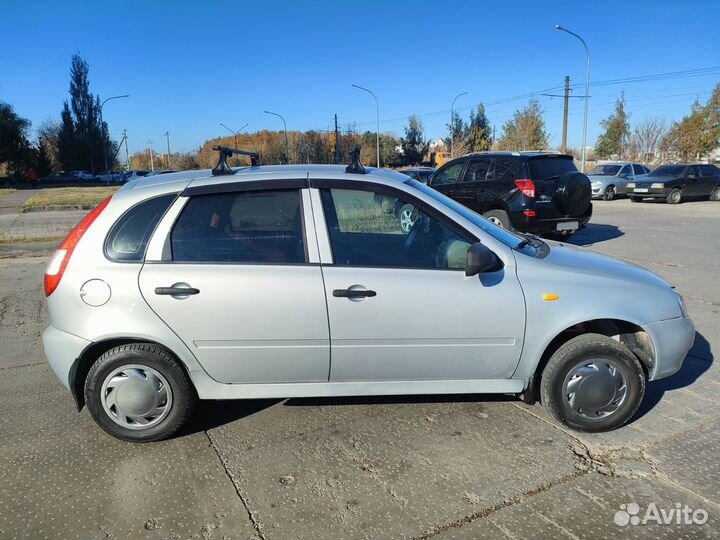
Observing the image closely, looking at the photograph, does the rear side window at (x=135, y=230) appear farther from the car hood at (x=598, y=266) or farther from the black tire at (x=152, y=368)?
the car hood at (x=598, y=266)

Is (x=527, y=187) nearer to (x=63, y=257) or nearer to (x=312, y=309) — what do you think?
(x=312, y=309)

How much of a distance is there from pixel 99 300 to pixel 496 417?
8.62ft

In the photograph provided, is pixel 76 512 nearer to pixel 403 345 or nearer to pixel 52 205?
pixel 403 345

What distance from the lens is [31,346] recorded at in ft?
15.8

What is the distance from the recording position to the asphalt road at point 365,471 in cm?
241

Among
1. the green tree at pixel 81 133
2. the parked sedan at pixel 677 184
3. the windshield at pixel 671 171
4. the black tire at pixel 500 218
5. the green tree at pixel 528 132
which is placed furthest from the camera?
the green tree at pixel 81 133

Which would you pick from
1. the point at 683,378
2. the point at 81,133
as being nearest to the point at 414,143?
the point at 81,133

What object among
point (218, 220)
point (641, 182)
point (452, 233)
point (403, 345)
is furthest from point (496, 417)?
point (641, 182)

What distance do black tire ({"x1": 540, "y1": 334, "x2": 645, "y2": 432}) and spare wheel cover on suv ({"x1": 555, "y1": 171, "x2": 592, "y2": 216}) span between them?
604cm

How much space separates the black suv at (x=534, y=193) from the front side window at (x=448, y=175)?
2.85 ft

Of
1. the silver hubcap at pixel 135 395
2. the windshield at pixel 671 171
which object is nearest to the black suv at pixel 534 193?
the silver hubcap at pixel 135 395

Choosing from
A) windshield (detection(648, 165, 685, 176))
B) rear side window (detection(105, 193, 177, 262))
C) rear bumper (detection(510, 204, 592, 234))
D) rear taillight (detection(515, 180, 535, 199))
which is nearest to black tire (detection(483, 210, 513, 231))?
rear bumper (detection(510, 204, 592, 234))

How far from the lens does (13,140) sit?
57.1 metres

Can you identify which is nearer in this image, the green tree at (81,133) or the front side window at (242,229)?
the front side window at (242,229)
